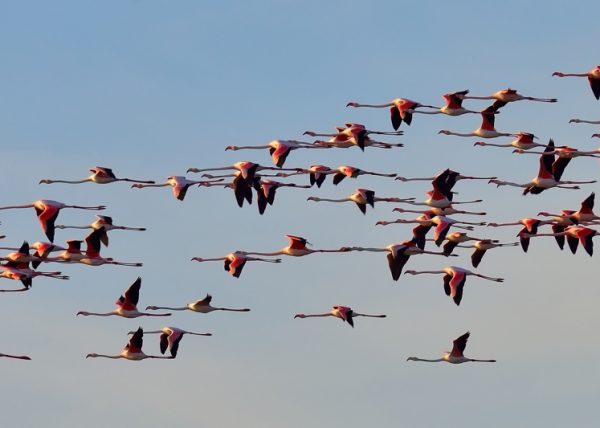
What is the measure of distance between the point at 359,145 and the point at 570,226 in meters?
7.21

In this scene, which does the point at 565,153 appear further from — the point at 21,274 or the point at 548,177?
the point at 21,274

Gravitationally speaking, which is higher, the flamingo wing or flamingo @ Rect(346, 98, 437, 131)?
flamingo @ Rect(346, 98, 437, 131)

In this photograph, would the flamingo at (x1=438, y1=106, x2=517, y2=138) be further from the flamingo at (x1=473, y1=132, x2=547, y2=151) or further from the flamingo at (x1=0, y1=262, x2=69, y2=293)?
the flamingo at (x1=0, y1=262, x2=69, y2=293)

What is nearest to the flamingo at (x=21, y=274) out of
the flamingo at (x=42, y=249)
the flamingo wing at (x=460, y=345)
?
the flamingo at (x=42, y=249)

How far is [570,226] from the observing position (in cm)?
7062

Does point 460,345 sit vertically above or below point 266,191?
below

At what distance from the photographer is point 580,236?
68875mm

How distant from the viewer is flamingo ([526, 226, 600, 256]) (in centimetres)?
6838

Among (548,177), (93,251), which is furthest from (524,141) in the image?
(93,251)

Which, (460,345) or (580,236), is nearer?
(580,236)

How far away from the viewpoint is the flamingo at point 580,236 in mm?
68375

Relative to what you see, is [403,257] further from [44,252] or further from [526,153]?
[44,252]

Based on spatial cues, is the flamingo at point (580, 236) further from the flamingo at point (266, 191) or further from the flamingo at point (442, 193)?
the flamingo at point (266, 191)

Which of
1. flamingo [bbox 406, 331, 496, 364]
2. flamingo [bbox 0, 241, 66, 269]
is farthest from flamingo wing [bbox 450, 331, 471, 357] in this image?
flamingo [bbox 0, 241, 66, 269]
